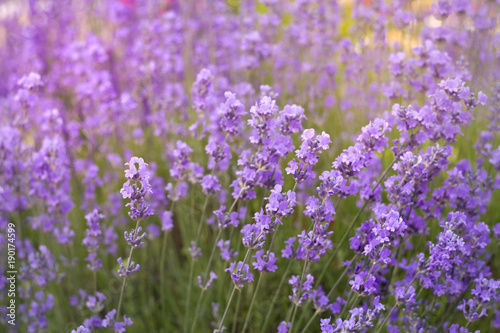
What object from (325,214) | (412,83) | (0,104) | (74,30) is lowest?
(325,214)

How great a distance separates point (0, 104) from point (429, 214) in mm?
2972

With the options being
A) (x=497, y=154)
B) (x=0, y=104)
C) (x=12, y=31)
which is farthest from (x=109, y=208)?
(x=12, y=31)

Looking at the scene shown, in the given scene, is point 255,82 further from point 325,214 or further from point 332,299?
point 325,214

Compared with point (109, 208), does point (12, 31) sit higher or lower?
higher

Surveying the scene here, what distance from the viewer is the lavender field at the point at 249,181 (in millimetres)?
1626

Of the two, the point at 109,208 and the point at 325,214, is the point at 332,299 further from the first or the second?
the point at 109,208

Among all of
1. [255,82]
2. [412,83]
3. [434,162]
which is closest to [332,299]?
[434,162]

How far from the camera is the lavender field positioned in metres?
1.63

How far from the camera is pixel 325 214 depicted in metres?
1.51

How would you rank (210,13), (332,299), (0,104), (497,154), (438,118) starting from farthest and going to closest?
1. (210,13)
2. (0,104)
3. (332,299)
4. (497,154)
5. (438,118)

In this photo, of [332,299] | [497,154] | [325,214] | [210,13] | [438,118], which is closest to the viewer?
[325,214]

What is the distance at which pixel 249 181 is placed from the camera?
163 cm

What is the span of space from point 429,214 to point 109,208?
1928 millimetres

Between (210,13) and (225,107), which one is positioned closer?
(225,107)
